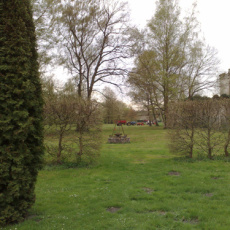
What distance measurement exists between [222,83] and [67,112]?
30.7 metres

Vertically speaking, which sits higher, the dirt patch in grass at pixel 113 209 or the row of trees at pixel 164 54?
the row of trees at pixel 164 54

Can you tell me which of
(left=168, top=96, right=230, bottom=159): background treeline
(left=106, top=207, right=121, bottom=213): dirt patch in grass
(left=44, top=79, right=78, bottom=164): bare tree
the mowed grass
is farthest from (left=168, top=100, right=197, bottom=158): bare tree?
(left=106, top=207, right=121, bottom=213): dirt patch in grass

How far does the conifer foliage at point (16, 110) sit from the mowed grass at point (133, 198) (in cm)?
50

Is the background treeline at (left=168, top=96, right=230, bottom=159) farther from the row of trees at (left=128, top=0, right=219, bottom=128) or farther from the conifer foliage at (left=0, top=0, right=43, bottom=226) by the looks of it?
the row of trees at (left=128, top=0, right=219, bottom=128)

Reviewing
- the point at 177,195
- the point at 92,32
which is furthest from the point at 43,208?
the point at 92,32

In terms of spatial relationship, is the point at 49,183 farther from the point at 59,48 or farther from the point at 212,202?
the point at 59,48

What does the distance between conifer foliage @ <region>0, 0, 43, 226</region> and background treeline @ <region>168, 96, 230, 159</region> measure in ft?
21.5

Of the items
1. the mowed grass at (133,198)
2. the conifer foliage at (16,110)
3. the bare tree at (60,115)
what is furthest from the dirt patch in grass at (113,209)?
the bare tree at (60,115)

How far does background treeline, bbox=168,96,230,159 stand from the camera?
28.4 feet

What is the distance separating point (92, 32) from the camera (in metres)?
24.9

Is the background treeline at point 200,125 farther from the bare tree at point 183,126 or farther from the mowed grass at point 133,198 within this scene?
the mowed grass at point 133,198

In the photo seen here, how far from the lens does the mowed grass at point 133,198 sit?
12.2 feet

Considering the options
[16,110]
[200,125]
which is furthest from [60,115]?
[200,125]

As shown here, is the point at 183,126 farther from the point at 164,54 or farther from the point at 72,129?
the point at 164,54
